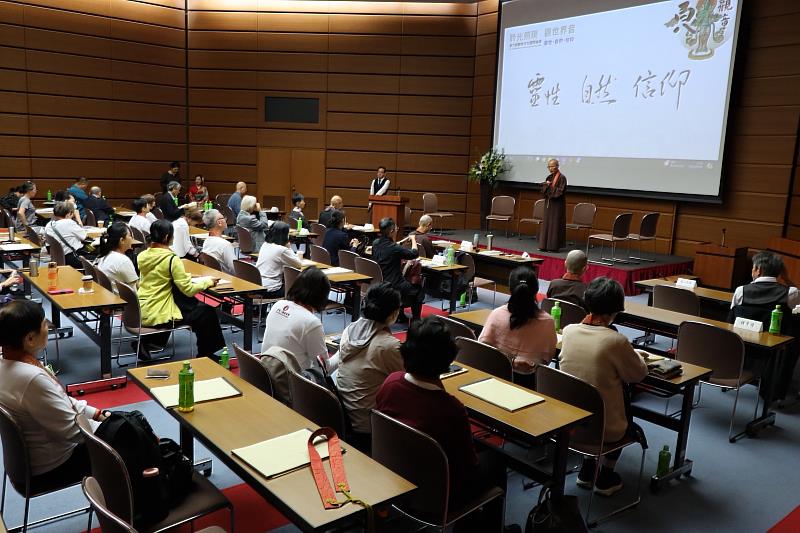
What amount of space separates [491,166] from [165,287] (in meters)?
8.64

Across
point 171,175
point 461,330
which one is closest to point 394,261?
point 461,330

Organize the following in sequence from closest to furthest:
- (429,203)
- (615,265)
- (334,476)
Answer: (334,476) < (615,265) < (429,203)

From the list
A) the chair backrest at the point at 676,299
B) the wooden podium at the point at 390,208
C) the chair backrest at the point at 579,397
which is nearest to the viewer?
the chair backrest at the point at 579,397

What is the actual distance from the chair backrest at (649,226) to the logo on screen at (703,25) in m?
2.47

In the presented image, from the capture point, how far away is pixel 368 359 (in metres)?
3.03

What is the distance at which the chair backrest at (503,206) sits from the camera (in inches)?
472

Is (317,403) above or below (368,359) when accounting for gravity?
below

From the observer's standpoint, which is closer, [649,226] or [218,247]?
[218,247]

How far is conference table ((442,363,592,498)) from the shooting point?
2.68 meters

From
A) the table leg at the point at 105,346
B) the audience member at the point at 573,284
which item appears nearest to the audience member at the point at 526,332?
the audience member at the point at 573,284

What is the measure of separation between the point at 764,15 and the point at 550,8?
3671 millimetres

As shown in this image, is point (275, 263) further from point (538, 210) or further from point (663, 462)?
point (538, 210)

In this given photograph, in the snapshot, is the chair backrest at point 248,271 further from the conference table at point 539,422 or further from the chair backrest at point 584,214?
the chair backrest at point 584,214

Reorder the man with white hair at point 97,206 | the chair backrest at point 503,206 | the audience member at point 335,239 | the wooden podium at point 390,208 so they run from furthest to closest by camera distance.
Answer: the chair backrest at point 503,206, the man with white hair at point 97,206, the wooden podium at point 390,208, the audience member at point 335,239
